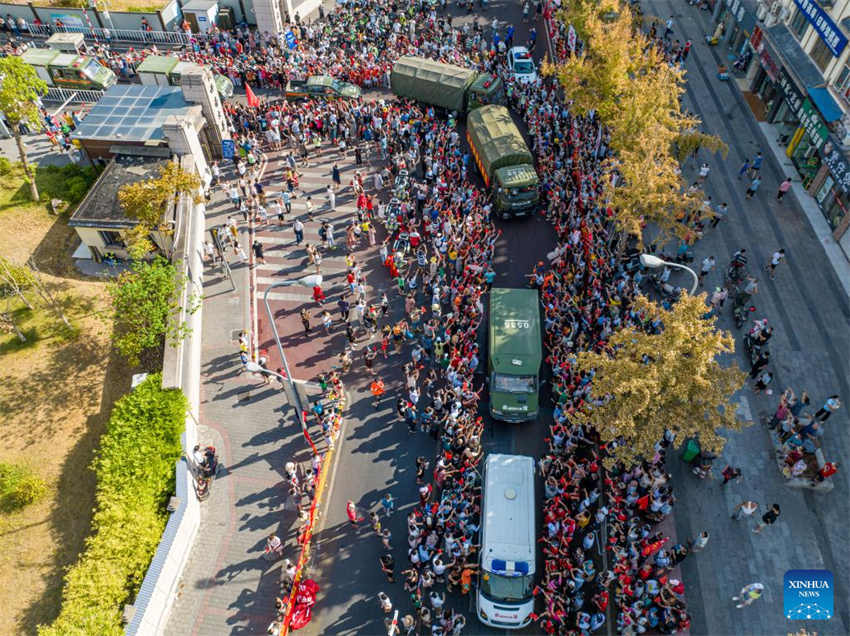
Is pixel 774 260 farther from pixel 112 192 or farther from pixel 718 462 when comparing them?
pixel 112 192

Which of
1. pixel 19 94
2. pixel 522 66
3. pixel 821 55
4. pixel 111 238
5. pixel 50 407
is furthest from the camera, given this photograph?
pixel 522 66

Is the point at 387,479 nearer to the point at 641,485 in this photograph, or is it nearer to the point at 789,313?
the point at 641,485

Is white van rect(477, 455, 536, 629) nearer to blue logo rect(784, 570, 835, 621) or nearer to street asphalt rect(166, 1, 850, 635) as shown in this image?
street asphalt rect(166, 1, 850, 635)

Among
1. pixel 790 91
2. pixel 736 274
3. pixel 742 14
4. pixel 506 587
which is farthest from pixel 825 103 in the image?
pixel 506 587

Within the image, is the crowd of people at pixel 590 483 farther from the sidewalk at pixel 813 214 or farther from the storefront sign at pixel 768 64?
the storefront sign at pixel 768 64

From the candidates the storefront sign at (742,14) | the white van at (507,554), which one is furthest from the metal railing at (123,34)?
the white van at (507,554)

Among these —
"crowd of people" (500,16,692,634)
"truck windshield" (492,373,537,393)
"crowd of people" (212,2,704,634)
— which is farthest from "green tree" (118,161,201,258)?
"crowd of people" (500,16,692,634)
